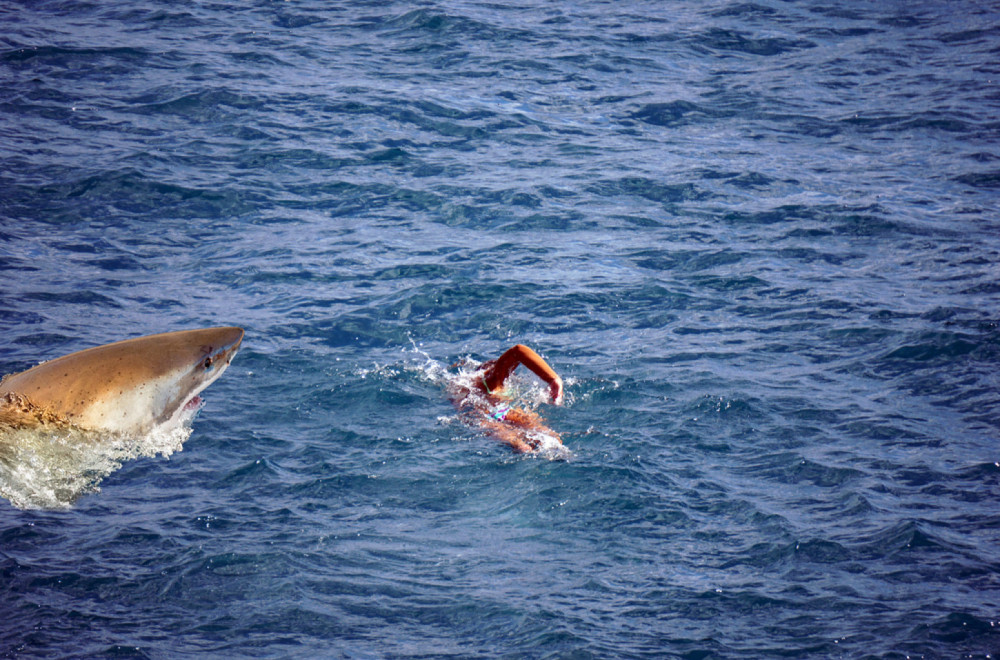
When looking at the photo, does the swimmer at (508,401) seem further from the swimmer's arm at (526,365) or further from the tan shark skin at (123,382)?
the tan shark skin at (123,382)

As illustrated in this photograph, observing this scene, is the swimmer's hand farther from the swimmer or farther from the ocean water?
the ocean water

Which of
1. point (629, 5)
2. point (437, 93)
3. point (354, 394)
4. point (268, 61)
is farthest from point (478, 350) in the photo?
point (629, 5)

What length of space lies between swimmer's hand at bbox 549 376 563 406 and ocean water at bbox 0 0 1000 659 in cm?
36

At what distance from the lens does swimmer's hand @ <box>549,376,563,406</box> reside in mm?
8797

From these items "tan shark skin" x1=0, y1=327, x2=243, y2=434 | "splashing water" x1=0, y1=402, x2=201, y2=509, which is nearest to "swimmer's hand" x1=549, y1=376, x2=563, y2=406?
"splashing water" x1=0, y1=402, x2=201, y2=509

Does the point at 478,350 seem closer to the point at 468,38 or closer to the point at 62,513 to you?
the point at 62,513

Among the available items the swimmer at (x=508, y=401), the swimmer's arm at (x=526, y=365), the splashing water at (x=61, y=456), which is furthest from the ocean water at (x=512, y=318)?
the swimmer's arm at (x=526, y=365)

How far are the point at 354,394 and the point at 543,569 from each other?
3359 millimetres

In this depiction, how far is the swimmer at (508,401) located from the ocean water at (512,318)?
11.3 inches

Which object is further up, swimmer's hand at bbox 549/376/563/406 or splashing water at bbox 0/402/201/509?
splashing water at bbox 0/402/201/509

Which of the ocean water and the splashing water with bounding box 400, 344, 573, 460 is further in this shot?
the splashing water with bounding box 400, 344, 573, 460

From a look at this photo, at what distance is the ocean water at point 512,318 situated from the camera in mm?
6527

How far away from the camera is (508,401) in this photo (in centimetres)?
923

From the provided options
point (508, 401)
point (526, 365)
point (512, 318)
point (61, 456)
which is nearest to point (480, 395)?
point (508, 401)
